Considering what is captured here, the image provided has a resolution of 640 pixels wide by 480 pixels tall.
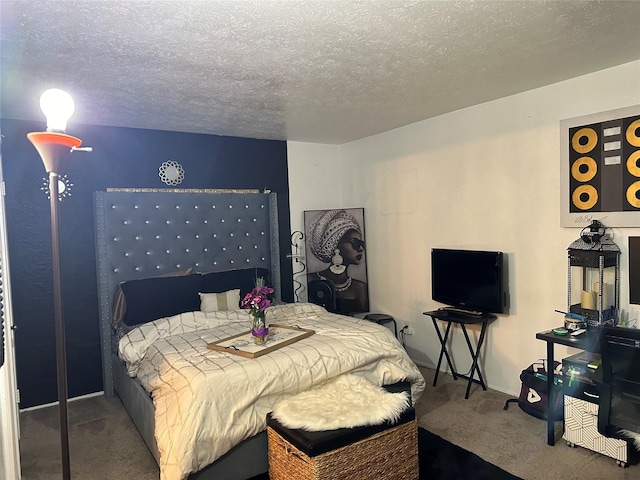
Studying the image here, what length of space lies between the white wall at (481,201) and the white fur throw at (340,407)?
1593 millimetres

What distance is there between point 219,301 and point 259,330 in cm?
121

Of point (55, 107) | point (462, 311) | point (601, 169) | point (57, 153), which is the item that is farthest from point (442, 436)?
point (55, 107)

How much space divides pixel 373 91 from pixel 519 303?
207 centimetres

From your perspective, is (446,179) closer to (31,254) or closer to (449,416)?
(449,416)

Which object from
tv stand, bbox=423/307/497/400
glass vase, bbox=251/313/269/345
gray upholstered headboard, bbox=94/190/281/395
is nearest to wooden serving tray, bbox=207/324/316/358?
glass vase, bbox=251/313/269/345

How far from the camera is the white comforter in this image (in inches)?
92.3

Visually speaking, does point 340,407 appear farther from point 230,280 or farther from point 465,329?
point 230,280

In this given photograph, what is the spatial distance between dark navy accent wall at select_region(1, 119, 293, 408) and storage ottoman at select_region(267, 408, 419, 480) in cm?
239

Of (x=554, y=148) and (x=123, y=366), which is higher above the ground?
(x=554, y=148)


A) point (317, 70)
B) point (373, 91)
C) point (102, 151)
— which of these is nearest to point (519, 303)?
point (373, 91)

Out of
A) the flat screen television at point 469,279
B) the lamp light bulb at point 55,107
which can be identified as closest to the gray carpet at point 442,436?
the flat screen television at point 469,279

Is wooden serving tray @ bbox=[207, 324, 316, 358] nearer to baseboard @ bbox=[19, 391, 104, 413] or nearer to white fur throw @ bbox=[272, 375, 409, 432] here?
white fur throw @ bbox=[272, 375, 409, 432]

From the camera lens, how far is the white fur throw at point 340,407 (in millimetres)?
2312

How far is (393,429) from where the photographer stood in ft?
7.89
